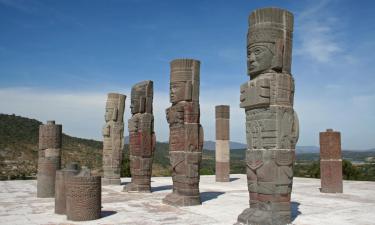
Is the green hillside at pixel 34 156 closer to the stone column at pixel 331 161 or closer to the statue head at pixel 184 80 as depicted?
the stone column at pixel 331 161

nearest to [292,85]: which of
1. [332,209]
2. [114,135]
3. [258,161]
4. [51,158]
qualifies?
[258,161]

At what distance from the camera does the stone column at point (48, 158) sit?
13.6m

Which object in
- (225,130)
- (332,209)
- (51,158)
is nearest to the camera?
(332,209)

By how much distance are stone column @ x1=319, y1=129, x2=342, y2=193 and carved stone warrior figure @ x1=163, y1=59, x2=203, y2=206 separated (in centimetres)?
532

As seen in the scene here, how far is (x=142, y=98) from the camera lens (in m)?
14.9

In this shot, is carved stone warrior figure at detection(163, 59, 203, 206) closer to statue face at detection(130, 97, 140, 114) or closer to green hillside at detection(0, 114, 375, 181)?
statue face at detection(130, 97, 140, 114)

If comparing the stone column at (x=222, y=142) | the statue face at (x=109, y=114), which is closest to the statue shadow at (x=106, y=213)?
the statue face at (x=109, y=114)

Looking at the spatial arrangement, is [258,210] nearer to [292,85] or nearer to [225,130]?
[292,85]

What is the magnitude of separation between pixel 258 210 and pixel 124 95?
12311 mm

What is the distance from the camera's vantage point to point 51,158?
14.0 m

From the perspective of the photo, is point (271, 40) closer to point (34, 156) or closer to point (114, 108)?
point (114, 108)

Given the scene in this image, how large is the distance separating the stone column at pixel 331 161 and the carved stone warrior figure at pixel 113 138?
30.4 feet

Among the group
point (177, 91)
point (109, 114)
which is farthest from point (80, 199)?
point (109, 114)

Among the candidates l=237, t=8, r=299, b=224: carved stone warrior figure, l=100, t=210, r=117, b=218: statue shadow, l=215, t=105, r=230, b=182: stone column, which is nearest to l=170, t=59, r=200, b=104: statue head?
l=237, t=8, r=299, b=224: carved stone warrior figure
